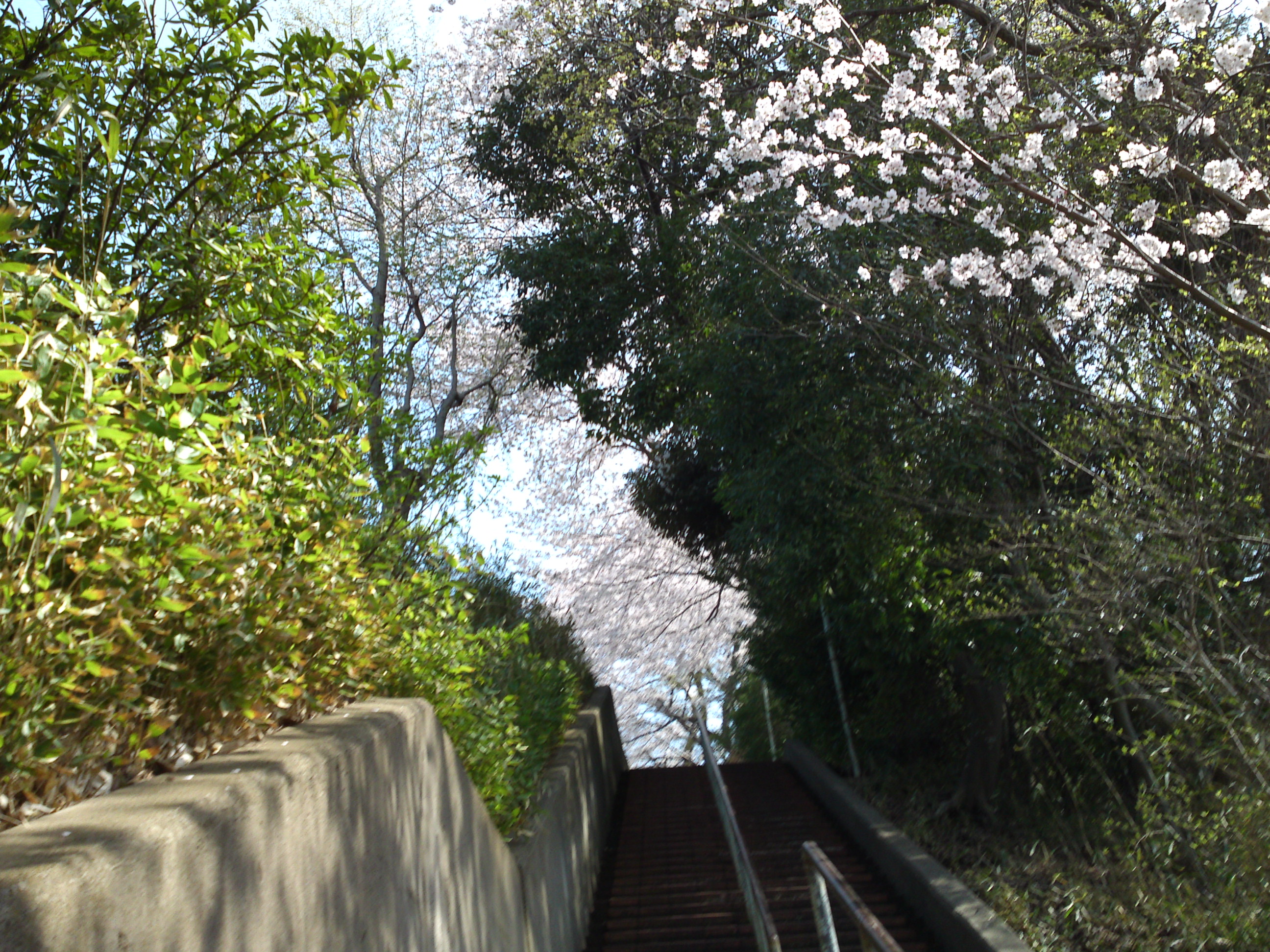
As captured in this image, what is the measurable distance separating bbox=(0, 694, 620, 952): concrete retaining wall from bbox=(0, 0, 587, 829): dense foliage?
0.18 meters

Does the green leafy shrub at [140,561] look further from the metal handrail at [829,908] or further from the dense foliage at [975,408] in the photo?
the dense foliage at [975,408]

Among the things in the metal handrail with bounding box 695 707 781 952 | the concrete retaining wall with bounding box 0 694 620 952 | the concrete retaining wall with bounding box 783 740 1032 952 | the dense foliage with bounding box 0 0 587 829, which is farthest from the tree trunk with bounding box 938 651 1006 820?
the concrete retaining wall with bounding box 0 694 620 952

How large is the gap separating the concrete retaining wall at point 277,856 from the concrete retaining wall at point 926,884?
2630 millimetres

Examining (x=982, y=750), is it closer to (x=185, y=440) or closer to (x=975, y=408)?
(x=975, y=408)

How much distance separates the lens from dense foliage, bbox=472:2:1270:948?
5.46 meters

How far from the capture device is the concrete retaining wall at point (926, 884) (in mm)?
4781

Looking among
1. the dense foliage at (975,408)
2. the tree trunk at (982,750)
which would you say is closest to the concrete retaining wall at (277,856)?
the dense foliage at (975,408)

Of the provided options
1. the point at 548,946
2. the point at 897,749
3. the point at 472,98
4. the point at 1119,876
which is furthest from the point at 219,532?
the point at 472,98

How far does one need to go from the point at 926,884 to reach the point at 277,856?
15.7 ft

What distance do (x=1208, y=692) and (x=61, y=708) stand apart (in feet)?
16.5

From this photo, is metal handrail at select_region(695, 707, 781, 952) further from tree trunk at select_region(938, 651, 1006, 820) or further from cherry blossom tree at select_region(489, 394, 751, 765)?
cherry blossom tree at select_region(489, 394, 751, 765)

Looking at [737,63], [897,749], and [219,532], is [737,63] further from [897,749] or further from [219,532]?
[219,532]

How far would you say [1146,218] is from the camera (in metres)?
5.80

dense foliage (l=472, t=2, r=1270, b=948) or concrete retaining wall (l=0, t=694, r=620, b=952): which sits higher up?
dense foliage (l=472, t=2, r=1270, b=948)
